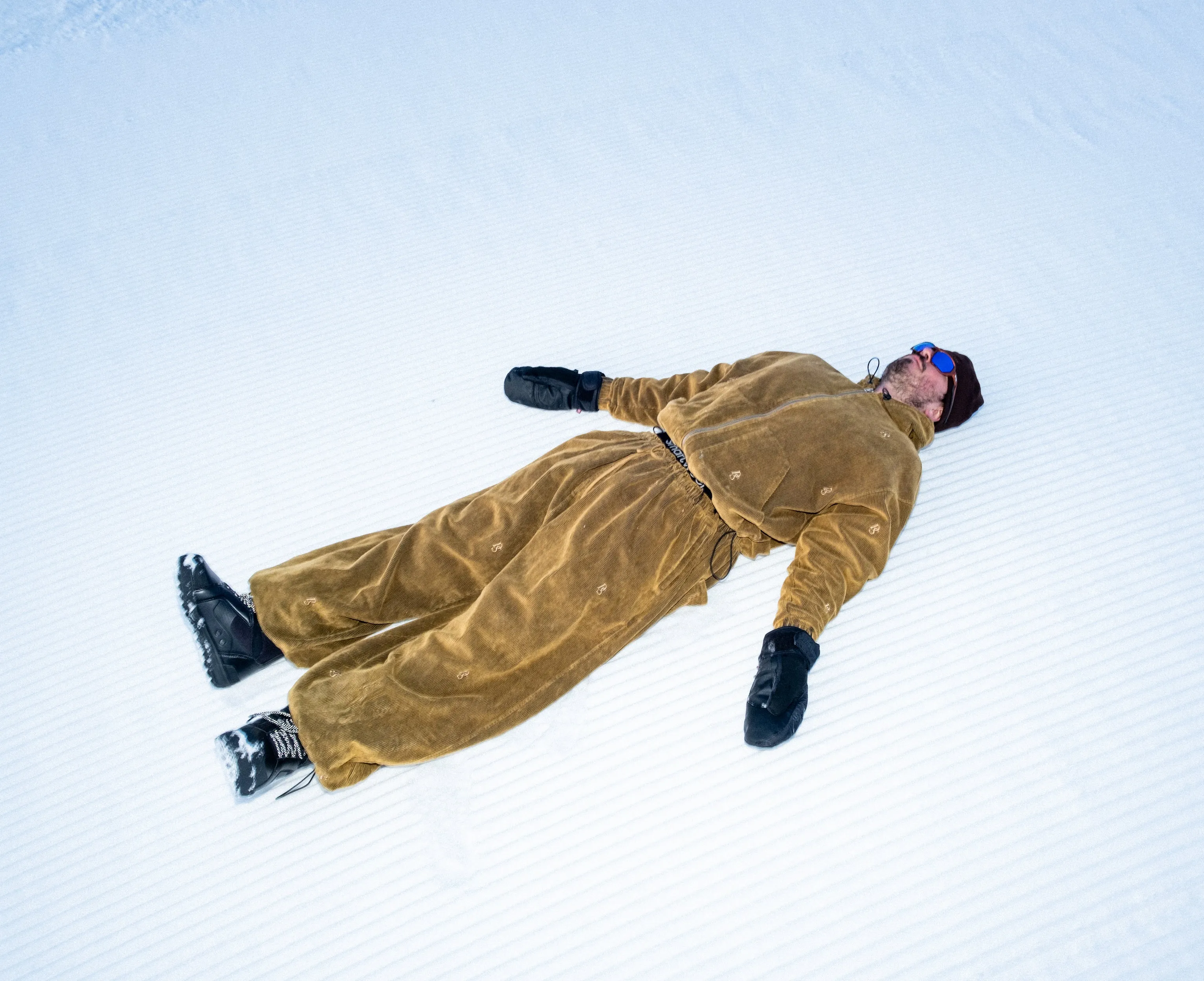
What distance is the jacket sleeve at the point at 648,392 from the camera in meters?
1.40

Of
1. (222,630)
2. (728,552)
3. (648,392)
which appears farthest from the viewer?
(648,392)

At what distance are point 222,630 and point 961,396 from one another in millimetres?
1202

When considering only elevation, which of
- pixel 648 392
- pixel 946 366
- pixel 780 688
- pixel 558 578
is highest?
pixel 648 392

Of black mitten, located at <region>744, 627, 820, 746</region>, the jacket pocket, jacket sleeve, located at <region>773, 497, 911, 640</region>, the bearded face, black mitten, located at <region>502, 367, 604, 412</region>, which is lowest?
black mitten, located at <region>744, 627, 820, 746</region>

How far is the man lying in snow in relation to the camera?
112 cm

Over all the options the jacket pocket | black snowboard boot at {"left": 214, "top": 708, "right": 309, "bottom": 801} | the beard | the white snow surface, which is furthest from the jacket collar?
black snowboard boot at {"left": 214, "top": 708, "right": 309, "bottom": 801}

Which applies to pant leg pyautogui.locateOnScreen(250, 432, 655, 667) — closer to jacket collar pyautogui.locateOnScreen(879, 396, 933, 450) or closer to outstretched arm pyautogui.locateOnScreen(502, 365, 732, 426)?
outstretched arm pyautogui.locateOnScreen(502, 365, 732, 426)

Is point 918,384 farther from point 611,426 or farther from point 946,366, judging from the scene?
point 611,426

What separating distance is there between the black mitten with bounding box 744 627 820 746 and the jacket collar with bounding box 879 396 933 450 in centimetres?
42

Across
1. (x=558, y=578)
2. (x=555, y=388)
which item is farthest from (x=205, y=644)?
(x=555, y=388)

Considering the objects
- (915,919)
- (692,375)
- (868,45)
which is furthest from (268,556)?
(868,45)

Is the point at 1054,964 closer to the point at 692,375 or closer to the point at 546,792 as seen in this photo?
the point at 546,792

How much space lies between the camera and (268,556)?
139cm

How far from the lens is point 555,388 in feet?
4.88
